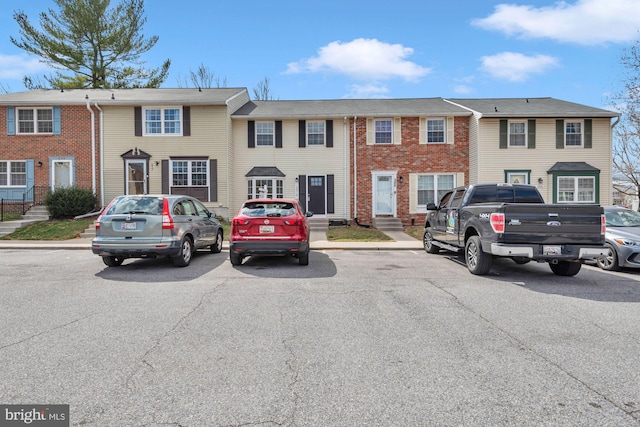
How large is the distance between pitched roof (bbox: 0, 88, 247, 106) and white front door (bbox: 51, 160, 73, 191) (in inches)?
112

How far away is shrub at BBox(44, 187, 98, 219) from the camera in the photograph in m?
18.1

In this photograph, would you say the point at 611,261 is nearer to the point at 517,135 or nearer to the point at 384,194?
the point at 384,194

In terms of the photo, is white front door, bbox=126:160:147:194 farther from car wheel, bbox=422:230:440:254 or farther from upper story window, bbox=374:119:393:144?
car wheel, bbox=422:230:440:254

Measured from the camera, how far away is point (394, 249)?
13.2 m

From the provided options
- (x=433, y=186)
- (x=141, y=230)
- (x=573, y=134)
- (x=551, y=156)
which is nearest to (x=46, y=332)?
(x=141, y=230)

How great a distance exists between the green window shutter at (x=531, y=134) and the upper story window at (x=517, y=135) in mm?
174

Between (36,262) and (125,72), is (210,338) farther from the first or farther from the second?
(125,72)

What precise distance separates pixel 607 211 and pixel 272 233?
8.66m

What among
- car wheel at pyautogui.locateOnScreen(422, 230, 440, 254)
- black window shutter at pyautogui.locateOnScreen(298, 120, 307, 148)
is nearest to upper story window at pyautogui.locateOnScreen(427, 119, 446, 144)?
black window shutter at pyautogui.locateOnScreen(298, 120, 307, 148)

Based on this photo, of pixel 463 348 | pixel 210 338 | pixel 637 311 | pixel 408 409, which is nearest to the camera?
pixel 408 409

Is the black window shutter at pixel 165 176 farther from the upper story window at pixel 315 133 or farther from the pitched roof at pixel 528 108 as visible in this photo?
the pitched roof at pixel 528 108

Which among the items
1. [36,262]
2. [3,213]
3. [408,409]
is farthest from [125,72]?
[408,409]

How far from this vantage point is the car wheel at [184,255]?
902 cm

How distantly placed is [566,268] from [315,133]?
14052 millimetres
